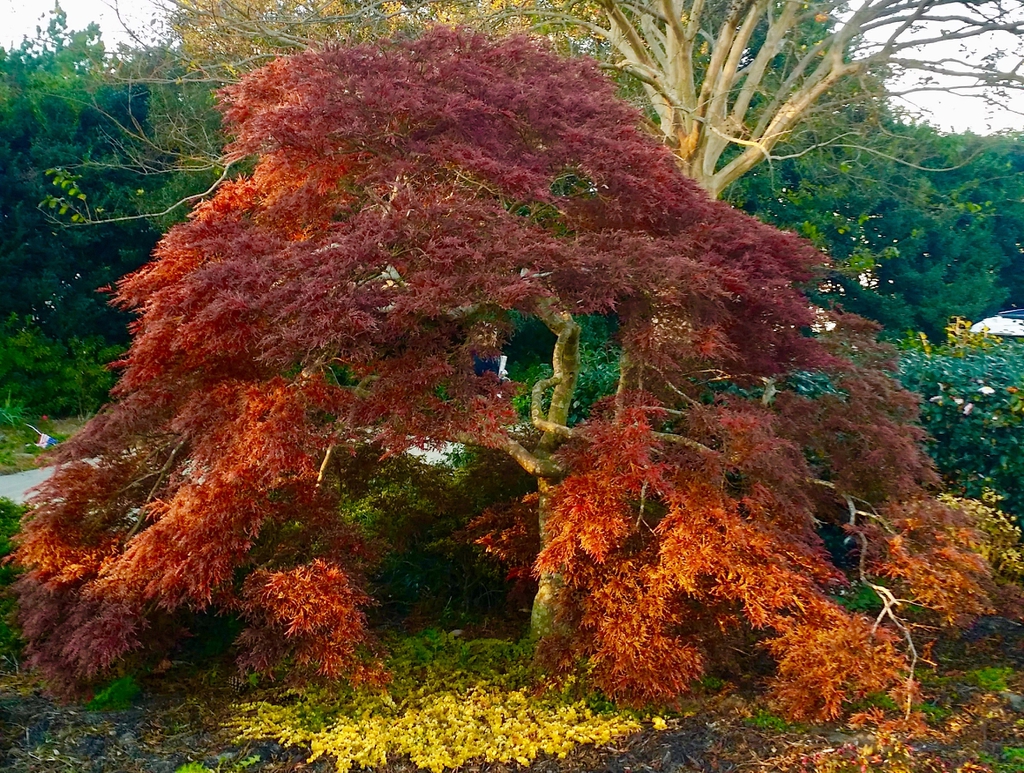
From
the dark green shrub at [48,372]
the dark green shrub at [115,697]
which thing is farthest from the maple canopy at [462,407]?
the dark green shrub at [48,372]

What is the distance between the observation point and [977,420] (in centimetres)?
517

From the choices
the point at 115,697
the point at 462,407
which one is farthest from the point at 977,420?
the point at 115,697

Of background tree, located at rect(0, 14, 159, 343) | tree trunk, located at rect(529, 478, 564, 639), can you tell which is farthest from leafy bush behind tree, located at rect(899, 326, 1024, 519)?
background tree, located at rect(0, 14, 159, 343)

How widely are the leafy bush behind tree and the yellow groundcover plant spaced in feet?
10.4

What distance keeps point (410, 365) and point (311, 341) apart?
39cm

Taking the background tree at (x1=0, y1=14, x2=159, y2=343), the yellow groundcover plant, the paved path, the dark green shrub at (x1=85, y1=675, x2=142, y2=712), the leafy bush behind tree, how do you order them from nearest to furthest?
1. the yellow groundcover plant
2. the dark green shrub at (x1=85, y1=675, x2=142, y2=712)
3. the leafy bush behind tree
4. the paved path
5. the background tree at (x1=0, y1=14, x2=159, y2=343)

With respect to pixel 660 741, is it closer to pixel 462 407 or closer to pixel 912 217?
pixel 462 407

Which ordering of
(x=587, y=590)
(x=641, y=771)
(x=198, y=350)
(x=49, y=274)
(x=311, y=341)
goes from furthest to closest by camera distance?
1. (x=49, y=274)
2. (x=587, y=590)
3. (x=198, y=350)
4. (x=641, y=771)
5. (x=311, y=341)

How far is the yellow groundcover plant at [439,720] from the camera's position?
3.01 meters

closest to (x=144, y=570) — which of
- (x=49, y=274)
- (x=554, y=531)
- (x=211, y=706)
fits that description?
(x=211, y=706)

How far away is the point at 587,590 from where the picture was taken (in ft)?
11.1

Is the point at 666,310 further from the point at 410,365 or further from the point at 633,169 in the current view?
the point at 410,365

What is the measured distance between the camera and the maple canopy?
114 inches

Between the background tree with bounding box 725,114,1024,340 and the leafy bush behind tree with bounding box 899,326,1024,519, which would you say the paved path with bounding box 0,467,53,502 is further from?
the background tree with bounding box 725,114,1024,340
